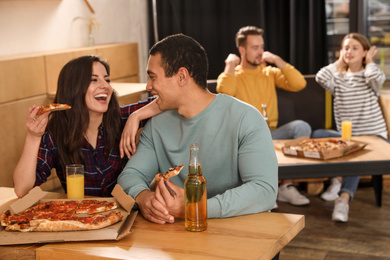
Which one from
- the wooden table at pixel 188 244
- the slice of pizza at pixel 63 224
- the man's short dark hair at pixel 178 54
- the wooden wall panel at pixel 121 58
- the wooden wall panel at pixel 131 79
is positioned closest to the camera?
the wooden table at pixel 188 244

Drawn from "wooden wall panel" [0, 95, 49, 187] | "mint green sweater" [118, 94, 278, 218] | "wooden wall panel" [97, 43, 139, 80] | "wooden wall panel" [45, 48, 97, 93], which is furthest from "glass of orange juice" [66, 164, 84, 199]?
"wooden wall panel" [97, 43, 139, 80]

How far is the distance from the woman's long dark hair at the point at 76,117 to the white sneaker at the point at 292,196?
2.20 metres

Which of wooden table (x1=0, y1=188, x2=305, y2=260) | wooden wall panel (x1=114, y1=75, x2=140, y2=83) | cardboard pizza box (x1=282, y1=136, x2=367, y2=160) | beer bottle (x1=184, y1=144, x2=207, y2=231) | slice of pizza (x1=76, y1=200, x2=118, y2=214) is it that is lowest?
cardboard pizza box (x1=282, y1=136, x2=367, y2=160)

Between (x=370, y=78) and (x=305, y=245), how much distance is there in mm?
1668

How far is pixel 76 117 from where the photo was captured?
237 cm

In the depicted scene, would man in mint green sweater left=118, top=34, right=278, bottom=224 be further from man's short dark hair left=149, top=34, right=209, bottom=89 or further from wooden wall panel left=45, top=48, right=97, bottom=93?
wooden wall panel left=45, top=48, right=97, bottom=93

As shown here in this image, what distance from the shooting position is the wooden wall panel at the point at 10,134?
392 cm

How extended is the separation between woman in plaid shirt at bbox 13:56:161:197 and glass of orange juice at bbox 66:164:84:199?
0.66 feet

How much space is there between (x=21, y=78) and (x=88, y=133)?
1.88 metres

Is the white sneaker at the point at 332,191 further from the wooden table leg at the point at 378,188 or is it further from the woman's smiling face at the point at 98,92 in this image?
the woman's smiling face at the point at 98,92

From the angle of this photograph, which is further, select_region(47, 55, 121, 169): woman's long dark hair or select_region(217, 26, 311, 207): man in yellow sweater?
select_region(217, 26, 311, 207): man in yellow sweater

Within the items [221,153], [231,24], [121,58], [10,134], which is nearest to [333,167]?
[221,153]

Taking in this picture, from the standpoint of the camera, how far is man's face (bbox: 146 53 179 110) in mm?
2047

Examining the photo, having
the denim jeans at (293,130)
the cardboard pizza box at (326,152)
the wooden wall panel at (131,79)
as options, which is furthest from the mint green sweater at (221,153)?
the wooden wall panel at (131,79)
